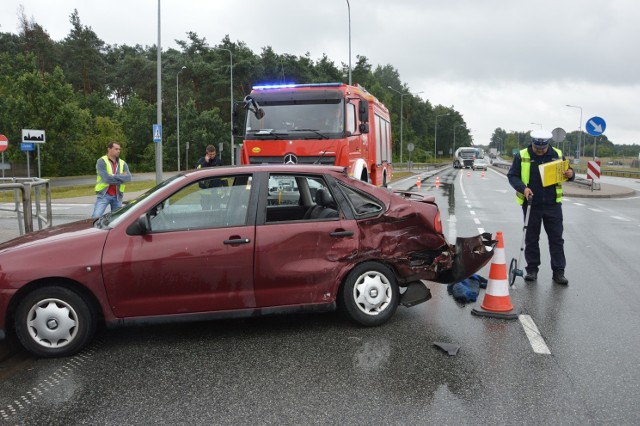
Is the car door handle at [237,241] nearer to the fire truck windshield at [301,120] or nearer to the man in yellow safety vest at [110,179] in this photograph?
the man in yellow safety vest at [110,179]

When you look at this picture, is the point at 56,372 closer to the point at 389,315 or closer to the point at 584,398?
the point at 389,315

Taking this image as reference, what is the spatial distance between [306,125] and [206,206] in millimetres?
6265

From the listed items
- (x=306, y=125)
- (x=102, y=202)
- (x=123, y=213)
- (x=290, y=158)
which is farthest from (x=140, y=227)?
(x=306, y=125)

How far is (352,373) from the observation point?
157 inches

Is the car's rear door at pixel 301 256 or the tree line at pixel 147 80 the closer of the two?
the car's rear door at pixel 301 256

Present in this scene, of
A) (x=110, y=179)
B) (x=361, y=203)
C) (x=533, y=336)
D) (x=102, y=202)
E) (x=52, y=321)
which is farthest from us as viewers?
(x=102, y=202)

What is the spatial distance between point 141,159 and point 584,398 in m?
71.1

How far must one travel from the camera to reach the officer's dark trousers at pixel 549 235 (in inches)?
270

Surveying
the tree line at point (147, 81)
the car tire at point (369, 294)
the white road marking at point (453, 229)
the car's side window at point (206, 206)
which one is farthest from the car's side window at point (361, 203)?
the tree line at point (147, 81)

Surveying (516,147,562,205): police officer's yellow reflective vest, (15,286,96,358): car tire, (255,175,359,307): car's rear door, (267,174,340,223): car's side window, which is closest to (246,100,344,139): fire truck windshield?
(516,147,562,205): police officer's yellow reflective vest

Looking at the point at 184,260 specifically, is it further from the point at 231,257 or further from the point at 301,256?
the point at 301,256

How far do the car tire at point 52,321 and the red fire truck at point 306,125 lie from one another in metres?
6.62

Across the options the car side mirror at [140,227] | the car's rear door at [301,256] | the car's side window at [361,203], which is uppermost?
the car's side window at [361,203]

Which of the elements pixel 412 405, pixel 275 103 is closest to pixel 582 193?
pixel 275 103
